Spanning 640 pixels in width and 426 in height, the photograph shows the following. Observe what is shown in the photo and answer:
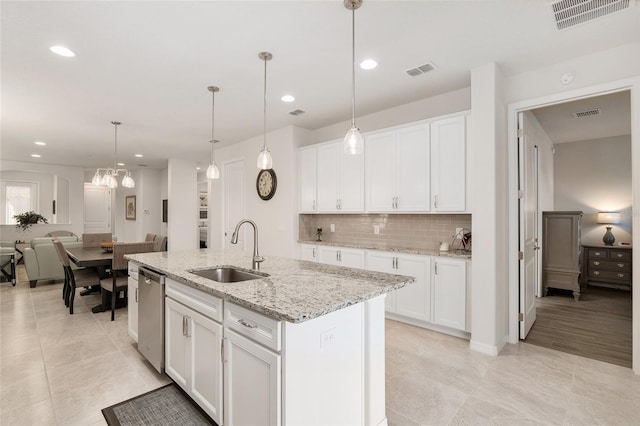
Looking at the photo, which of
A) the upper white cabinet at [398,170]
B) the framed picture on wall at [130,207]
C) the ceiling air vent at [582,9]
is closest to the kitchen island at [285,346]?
the upper white cabinet at [398,170]

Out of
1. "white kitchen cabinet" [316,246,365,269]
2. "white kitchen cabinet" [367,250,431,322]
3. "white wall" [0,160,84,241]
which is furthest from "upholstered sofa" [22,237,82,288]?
"white kitchen cabinet" [367,250,431,322]

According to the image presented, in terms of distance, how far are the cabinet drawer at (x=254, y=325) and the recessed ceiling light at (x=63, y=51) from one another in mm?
2640

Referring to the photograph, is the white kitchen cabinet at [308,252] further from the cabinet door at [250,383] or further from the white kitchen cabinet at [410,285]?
the cabinet door at [250,383]

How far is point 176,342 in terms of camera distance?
229 cm

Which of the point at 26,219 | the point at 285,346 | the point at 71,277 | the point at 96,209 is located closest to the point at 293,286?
the point at 285,346

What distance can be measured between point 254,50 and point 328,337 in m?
2.38

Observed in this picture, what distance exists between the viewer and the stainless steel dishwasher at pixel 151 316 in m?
2.46

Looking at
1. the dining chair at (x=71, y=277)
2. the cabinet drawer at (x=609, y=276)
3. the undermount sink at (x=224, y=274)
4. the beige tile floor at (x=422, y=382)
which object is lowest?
the beige tile floor at (x=422, y=382)

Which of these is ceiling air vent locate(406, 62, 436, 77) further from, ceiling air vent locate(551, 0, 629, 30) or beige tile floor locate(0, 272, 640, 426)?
beige tile floor locate(0, 272, 640, 426)

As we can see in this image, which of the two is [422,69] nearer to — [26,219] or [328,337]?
[328,337]

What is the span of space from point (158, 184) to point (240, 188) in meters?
5.05

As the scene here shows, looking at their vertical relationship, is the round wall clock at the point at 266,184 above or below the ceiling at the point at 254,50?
below

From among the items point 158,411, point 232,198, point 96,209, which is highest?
point 232,198

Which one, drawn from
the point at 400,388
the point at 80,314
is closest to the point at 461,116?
the point at 400,388
